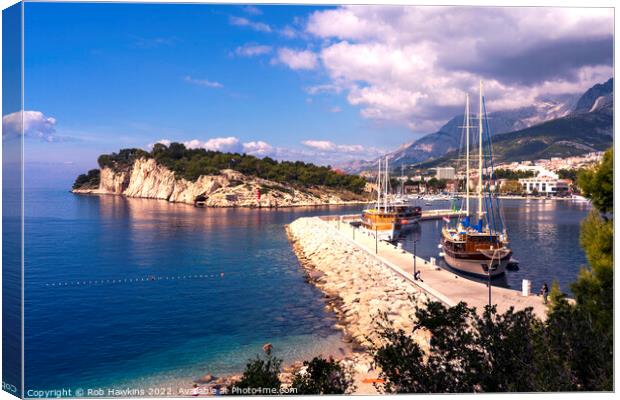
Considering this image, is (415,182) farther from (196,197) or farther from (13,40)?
(13,40)

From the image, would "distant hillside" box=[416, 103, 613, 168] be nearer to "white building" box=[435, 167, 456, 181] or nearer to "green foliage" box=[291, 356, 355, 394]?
"white building" box=[435, 167, 456, 181]

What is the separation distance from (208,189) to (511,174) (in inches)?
2596

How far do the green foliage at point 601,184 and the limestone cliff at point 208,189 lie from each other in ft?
235

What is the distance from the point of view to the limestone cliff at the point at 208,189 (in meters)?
82.3

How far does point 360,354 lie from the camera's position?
13.6m

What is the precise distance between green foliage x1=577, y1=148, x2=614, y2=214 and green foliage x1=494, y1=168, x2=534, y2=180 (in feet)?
331

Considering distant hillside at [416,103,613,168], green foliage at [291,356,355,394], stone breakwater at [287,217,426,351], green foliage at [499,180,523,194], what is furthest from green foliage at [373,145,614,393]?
green foliage at [499,180,523,194]

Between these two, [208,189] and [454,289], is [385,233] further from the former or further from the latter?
[208,189]

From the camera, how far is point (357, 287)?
20.0 meters

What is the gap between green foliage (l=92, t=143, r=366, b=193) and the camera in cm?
8806

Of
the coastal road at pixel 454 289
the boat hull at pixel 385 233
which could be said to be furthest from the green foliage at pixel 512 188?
the coastal road at pixel 454 289

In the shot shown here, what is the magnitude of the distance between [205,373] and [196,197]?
73326 millimetres

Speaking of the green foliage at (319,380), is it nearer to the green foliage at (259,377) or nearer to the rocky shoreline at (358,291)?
the green foliage at (259,377)

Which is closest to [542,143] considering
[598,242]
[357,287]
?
[357,287]
